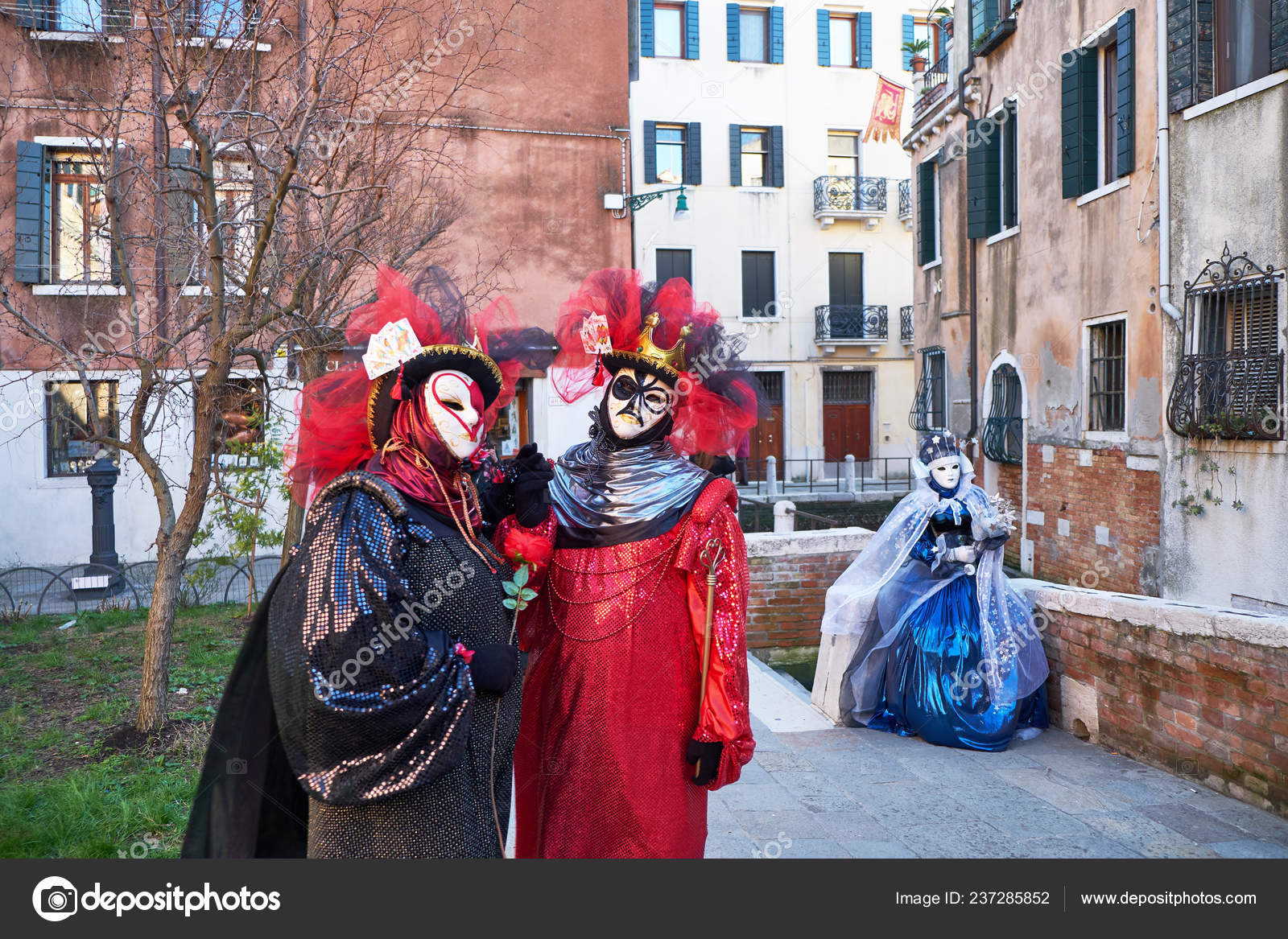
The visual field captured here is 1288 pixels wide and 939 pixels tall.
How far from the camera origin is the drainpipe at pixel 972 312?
1412 cm

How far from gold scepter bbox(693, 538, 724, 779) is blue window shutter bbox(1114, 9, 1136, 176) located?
9.13 m

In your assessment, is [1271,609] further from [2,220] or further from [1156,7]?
[2,220]

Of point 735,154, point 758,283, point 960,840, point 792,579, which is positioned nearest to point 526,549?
point 960,840

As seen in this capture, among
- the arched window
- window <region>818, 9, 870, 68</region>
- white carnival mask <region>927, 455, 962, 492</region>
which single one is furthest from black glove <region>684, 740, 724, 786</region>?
window <region>818, 9, 870, 68</region>

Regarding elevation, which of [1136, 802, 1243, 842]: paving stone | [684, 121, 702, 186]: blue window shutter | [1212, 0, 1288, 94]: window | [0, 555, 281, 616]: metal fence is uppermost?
[684, 121, 702, 186]: blue window shutter

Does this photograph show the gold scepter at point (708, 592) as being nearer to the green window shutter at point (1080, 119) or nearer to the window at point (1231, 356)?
the window at point (1231, 356)

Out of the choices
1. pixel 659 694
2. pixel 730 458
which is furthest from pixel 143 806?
pixel 730 458

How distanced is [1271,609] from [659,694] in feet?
24.7

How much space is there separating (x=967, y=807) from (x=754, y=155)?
24768 millimetres

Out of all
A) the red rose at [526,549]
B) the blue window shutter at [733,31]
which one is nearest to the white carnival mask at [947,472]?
the red rose at [526,549]

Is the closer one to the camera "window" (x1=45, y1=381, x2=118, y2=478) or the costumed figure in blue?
the costumed figure in blue

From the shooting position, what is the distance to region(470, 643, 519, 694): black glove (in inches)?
95.1

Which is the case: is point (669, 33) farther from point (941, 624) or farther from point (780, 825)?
point (780, 825)

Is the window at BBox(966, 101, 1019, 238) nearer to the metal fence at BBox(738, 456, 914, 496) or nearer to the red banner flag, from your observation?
the metal fence at BBox(738, 456, 914, 496)
